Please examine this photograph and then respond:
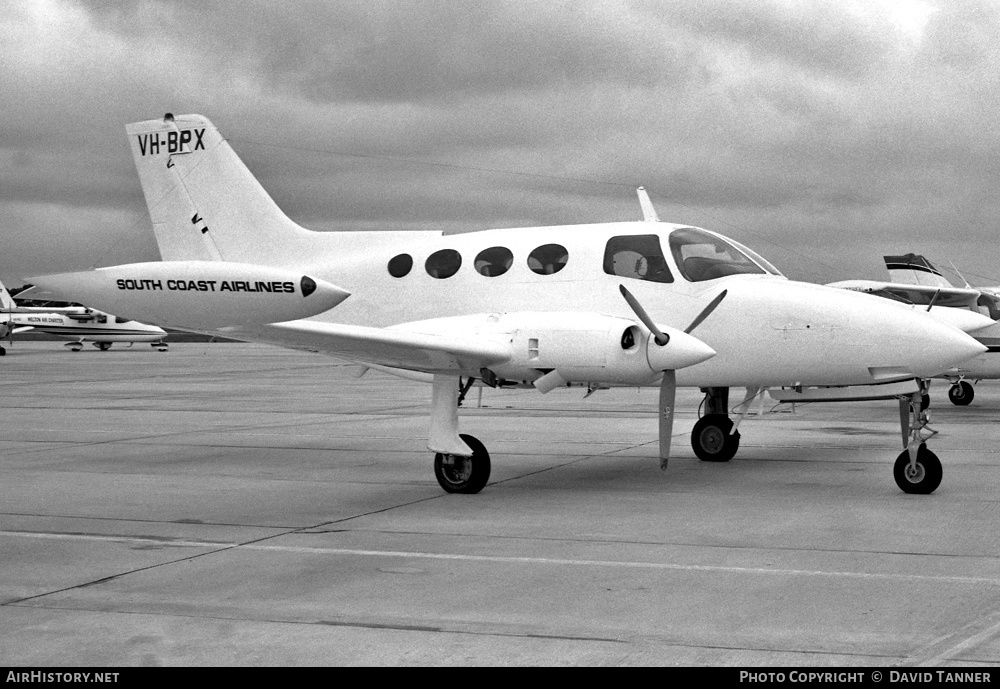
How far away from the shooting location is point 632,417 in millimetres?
21203

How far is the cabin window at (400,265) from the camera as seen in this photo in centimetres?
1306

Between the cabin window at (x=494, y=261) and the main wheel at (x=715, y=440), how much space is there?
144 inches

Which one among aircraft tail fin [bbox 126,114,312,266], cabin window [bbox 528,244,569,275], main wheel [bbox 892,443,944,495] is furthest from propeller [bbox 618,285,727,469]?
aircraft tail fin [bbox 126,114,312,266]

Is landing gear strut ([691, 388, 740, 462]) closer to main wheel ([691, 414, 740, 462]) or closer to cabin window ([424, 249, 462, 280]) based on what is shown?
main wheel ([691, 414, 740, 462])

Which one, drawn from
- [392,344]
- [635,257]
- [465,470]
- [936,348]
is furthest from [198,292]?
[936,348]

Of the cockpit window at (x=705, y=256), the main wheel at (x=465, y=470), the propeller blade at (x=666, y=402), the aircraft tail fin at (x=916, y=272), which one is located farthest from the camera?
the aircraft tail fin at (x=916, y=272)

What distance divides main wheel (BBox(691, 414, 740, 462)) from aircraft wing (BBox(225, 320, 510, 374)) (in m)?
4.35

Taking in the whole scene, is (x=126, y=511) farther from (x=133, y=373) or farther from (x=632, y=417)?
(x=133, y=373)

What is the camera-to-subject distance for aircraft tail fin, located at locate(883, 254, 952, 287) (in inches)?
2072

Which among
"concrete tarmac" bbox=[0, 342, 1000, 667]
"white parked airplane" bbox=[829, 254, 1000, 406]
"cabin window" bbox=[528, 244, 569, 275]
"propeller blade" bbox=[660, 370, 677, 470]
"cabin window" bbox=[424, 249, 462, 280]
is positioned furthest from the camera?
"white parked airplane" bbox=[829, 254, 1000, 406]

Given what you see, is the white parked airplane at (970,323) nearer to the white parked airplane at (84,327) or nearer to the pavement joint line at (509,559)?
the pavement joint line at (509,559)

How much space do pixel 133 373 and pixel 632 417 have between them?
2344 cm

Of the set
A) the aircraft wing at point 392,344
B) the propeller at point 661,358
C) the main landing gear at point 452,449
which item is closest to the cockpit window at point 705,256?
the propeller at point 661,358
